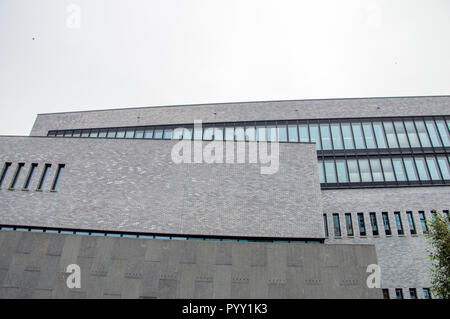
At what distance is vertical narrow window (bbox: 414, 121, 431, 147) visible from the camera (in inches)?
873

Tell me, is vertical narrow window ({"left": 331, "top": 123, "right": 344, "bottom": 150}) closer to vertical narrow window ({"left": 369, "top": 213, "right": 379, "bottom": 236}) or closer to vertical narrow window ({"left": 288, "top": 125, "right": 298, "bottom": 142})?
vertical narrow window ({"left": 288, "top": 125, "right": 298, "bottom": 142})

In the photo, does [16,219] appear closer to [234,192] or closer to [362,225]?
[234,192]

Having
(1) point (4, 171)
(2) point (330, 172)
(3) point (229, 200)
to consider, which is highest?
(2) point (330, 172)

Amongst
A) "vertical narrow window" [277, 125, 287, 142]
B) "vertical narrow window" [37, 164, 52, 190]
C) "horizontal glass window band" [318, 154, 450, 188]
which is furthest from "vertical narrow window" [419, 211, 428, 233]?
"vertical narrow window" [37, 164, 52, 190]

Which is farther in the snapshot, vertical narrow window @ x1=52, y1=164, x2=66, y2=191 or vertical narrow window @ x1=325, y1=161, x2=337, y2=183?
vertical narrow window @ x1=325, y1=161, x2=337, y2=183

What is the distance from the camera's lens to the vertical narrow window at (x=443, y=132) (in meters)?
22.1

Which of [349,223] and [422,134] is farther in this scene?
[422,134]

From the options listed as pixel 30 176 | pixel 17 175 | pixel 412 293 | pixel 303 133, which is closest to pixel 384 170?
pixel 303 133

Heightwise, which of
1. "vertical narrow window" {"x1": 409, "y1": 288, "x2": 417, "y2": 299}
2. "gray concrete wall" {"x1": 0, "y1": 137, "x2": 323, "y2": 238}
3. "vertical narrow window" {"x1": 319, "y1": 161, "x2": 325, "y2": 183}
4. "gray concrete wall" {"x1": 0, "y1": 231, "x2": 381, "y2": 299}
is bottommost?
"gray concrete wall" {"x1": 0, "y1": 231, "x2": 381, "y2": 299}

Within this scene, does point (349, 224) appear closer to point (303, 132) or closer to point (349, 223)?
point (349, 223)

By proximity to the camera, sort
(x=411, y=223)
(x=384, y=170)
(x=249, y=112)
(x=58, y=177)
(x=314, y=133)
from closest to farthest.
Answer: (x=58, y=177)
(x=411, y=223)
(x=384, y=170)
(x=314, y=133)
(x=249, y=112)

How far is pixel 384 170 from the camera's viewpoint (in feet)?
70.2

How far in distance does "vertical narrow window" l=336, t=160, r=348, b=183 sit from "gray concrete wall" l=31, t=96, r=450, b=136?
425 centimetres

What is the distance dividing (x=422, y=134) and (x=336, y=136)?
21.7 ft
